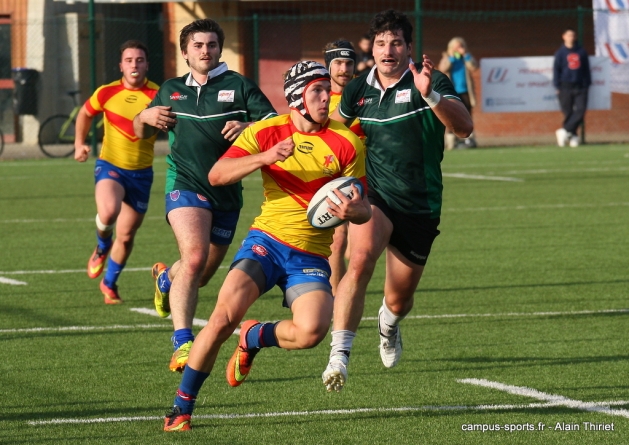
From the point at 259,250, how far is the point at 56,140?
20800 mm

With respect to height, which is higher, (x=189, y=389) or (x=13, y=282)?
(x=189, y=389)

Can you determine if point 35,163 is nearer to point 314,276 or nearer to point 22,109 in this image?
point 22,109

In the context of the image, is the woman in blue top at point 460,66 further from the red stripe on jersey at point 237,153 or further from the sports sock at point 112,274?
the red stripe on jersey at point 237,153

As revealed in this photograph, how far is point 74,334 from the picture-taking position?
353 inches

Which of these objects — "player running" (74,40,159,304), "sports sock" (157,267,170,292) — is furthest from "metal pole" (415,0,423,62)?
"sports sock" (157,267,170,292)

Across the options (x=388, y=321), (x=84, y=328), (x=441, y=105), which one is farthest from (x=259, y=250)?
(x=84, y=328)

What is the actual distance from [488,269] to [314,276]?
5.82 metres

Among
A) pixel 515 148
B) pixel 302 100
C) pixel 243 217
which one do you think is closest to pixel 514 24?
pixel 515 148

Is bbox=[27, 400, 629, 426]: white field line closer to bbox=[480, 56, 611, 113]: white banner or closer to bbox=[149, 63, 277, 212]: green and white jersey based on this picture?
bbox=[149, 63, 277, 212]: green and white jersey

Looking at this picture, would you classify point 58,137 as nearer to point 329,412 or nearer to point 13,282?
point 13,282

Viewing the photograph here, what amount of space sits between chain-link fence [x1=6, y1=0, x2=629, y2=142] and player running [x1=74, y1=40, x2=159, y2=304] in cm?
1885

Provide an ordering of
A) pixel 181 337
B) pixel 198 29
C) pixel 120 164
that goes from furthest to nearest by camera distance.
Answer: pixel 120 164
pixel 198 29
pixel 181 337

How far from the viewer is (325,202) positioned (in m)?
6.20

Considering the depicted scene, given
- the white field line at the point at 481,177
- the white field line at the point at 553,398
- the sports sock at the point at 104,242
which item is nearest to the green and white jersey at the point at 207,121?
the white field line at the point at 553,398
